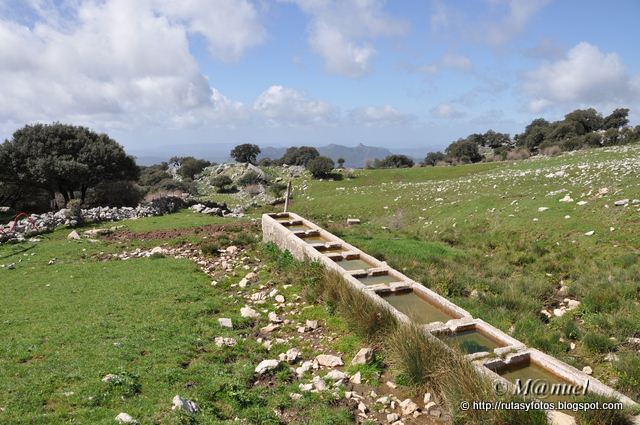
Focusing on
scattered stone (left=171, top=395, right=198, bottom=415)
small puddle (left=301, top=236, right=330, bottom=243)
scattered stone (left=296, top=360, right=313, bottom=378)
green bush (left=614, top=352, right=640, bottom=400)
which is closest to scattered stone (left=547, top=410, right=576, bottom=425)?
green bush (left=614, top=352, right=640, bottom=400)

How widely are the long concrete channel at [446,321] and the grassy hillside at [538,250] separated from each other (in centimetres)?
105

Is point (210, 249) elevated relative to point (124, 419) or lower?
elevated

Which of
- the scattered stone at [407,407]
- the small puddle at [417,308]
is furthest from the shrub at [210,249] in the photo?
the scattered stone at [407,407]

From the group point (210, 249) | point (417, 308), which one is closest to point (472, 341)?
point (417, 308)

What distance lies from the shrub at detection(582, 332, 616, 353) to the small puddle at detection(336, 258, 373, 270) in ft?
21.6

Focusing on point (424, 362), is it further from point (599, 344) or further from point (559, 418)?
point (599, 344)

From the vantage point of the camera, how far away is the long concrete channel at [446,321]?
279 inches

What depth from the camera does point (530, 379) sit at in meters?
7.05

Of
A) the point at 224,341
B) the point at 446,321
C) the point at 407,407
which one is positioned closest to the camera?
the point at 407,407

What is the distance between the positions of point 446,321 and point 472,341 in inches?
45.2

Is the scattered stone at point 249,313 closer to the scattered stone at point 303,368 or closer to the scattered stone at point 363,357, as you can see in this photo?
the scattered stone at point 303,368

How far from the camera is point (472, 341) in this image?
8633 millimetres

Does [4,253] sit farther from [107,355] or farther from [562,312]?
[562,312]

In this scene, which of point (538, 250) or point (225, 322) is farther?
point (538, 250)
